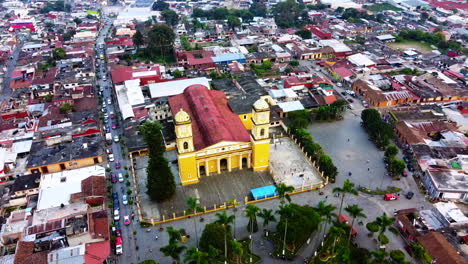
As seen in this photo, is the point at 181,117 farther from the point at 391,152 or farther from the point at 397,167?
the point at 391,152

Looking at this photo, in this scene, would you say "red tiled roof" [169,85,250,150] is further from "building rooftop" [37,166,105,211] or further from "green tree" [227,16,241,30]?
"green tree" [227,16,241,30]

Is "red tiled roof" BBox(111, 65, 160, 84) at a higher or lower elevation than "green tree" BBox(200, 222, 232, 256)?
higher

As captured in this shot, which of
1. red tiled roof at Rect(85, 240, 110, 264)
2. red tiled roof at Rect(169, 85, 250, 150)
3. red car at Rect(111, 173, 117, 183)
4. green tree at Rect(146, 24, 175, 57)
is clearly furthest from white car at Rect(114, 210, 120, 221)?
green tree at Rect(146, 24, 175, 57)

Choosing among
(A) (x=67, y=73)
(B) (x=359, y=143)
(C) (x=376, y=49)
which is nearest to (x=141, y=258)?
(B) (x=359, y=143)

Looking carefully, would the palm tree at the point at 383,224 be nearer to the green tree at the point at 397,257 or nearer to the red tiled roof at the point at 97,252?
the green tree at the point at 397,257

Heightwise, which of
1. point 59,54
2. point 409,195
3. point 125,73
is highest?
point 59,54

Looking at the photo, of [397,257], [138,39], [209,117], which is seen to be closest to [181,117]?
[209,117]

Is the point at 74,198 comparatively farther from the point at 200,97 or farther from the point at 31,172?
the point at 200,97

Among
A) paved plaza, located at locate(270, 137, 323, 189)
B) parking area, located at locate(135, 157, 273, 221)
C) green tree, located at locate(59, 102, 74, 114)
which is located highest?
green tree, located at locate(59, 102, 74, 114)
